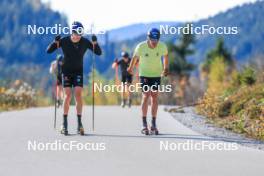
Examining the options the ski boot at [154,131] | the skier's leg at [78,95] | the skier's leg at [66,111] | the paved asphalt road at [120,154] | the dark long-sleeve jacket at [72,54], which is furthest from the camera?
the ski boot at [154,131]

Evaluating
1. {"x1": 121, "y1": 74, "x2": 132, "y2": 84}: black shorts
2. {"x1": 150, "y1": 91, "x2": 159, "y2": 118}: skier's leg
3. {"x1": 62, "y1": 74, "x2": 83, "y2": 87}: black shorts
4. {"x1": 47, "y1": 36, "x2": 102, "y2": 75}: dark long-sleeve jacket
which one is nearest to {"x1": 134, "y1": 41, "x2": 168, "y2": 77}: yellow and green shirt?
{"x1": 150, "y1": 91, "x2": 159, "y2": 118}: skier's leg

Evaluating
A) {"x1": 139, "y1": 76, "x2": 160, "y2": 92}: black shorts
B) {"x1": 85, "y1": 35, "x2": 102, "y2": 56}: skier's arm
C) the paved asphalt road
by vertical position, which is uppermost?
{"x1": 85, "y1": 35, "x2": 102, "y2": 56}: skier's arm

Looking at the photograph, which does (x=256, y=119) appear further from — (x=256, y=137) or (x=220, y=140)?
(x=220, y=140)

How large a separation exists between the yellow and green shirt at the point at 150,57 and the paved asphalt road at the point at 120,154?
1168mm

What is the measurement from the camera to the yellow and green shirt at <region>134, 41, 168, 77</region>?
13.6 meters

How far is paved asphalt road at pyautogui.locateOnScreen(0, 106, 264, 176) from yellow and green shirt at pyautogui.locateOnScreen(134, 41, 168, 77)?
1168 millimetres

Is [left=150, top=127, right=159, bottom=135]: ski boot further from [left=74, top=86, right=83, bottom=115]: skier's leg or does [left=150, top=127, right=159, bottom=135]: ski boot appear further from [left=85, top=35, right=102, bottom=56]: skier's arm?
[left=85, top=35, right=102, bottom=56]: skier's arm

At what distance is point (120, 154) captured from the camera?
34.6 feet

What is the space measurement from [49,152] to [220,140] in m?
3.29

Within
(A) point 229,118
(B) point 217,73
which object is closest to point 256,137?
(A) point 229,118

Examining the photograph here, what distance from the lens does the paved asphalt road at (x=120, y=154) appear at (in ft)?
29.2

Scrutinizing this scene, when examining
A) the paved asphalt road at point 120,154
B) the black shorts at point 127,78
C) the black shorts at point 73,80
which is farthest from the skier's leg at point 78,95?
the black shorts at point 127,78

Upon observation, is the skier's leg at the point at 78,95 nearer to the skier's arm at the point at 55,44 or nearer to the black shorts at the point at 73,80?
the black shorts at the point at 73,80

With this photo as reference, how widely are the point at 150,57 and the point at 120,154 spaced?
11.4ft
